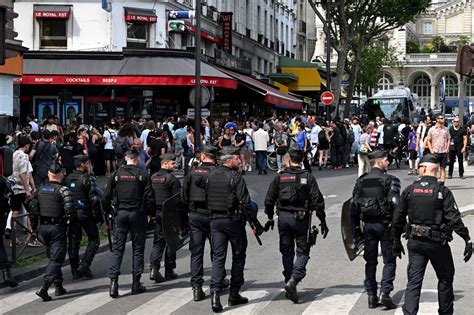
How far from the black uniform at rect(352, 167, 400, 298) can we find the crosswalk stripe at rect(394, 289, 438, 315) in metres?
0.39

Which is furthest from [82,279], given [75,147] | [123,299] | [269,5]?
[269,5]

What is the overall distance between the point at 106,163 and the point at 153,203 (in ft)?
48.8

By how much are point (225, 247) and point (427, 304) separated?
2.36 m

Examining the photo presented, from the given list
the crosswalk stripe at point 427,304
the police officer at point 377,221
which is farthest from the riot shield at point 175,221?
the crosswalk stripe at point 427,304

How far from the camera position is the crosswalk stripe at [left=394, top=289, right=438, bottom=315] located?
975cm

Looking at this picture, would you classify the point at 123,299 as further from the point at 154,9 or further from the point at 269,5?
the point at 269,5

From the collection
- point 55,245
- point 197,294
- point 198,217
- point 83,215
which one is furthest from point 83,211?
point 197,294

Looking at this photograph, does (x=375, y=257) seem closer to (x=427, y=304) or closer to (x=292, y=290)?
(x=427, y=304)

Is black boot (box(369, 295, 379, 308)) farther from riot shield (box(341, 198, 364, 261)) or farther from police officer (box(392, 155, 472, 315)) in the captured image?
police officer (box(392, 155, 472, 315))

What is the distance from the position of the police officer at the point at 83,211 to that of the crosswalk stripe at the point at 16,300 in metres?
1.03

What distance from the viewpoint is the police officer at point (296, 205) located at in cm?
1033

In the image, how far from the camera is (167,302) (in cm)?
1042

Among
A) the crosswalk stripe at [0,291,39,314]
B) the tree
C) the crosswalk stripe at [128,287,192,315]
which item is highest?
the tree

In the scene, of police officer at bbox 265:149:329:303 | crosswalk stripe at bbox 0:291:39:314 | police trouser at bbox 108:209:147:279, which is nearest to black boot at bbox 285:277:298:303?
police officer at bbox 265:149:329:303
